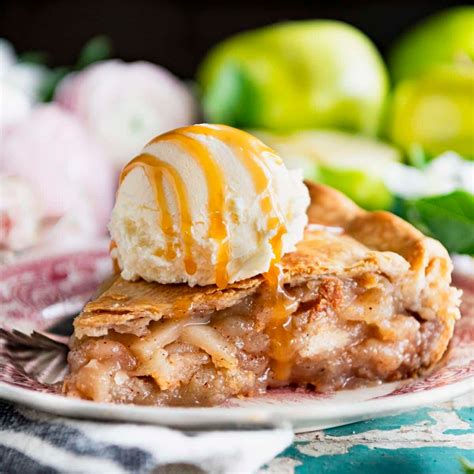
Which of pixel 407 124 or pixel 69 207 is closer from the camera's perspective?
pixel 69 207

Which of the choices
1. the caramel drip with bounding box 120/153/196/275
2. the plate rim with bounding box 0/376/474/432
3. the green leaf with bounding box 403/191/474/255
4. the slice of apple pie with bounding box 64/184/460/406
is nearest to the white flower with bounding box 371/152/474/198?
the green leaf with bounding box 403/191/474/255

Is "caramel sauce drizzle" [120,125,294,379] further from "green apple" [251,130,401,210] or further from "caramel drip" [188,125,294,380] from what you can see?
"green apple" [251,130,401,210]

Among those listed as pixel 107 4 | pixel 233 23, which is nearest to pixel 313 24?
pixel 233 23

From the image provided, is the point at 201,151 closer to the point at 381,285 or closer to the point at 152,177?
the point at 152,177

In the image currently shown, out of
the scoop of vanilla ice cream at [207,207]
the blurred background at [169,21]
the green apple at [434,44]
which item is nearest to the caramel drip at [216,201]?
the scoop of vanilla ice cream at [207,207]

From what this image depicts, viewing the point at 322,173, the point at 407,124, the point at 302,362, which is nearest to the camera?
the point at 302,362

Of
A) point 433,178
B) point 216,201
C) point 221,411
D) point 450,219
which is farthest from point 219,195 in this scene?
point 433,178

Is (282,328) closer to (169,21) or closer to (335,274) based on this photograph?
(335,274)
